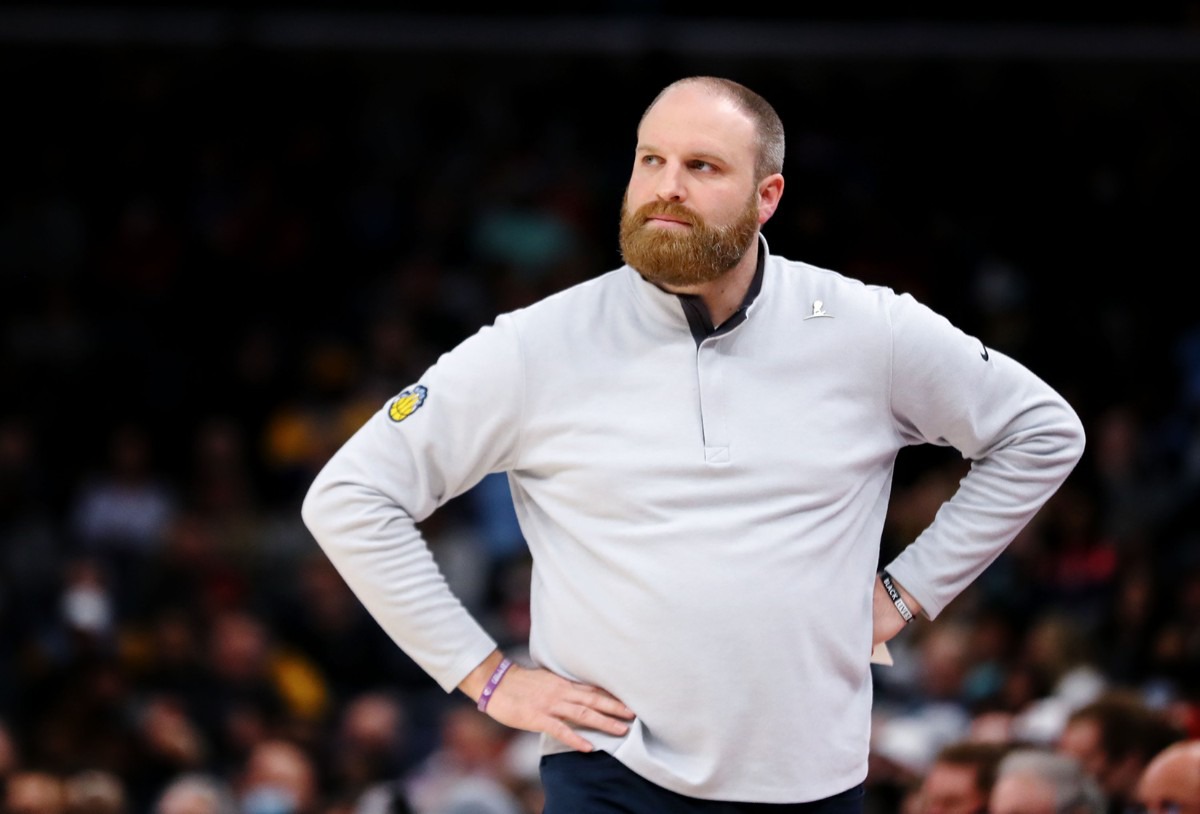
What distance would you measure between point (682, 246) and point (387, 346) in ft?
19.0

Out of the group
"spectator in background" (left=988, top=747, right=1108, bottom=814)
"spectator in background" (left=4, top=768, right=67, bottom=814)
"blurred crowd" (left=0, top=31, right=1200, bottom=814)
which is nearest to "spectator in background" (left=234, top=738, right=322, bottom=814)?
"blurred crowd" (left=0, top=31, right=1200, bottom=814)

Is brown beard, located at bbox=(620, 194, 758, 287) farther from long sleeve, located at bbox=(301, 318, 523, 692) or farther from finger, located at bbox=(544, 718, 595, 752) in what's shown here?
finger, located at bbox=(544, 718, 595, 752)

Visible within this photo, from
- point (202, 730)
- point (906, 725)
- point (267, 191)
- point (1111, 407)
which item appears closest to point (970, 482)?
point (906, 725)

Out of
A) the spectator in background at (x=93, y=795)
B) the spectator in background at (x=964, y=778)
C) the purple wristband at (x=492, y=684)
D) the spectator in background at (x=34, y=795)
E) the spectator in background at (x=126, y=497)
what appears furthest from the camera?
the spectator in background at (x=126, y=497)

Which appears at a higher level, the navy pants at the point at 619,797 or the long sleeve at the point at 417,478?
the long sleeve at the point at 417,478

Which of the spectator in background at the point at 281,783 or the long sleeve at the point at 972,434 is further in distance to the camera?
the spectator in background at the point at 281,783

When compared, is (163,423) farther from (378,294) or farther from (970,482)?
(970,482)

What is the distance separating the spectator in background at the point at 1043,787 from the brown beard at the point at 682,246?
1606 mm

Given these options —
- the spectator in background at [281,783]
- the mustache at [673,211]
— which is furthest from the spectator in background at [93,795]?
the mustache at [673,211]

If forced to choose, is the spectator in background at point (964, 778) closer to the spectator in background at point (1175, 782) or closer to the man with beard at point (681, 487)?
the spectator in background at point (1175, 782)

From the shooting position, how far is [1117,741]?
169 inches

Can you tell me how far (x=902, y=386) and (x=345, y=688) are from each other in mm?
4795

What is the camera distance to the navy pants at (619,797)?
2.60 m

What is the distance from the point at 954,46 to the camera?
380 inches
